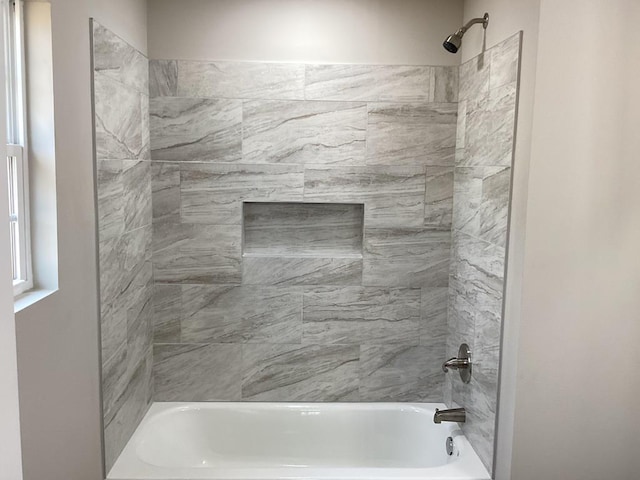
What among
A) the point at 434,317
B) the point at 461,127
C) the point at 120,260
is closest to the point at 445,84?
the point at 461,127

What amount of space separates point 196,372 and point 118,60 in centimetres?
159

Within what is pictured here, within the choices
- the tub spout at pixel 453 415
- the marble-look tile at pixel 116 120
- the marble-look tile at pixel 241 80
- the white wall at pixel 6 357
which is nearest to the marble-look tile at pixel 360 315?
the tub spout at pixel 453 415

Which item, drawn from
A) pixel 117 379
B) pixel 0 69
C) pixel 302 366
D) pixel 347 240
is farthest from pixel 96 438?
pixel 0 69

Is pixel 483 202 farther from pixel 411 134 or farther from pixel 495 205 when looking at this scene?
pixel 411 134

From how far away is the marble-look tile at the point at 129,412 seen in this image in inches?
93.8

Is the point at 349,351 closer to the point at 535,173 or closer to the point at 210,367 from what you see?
the point at 210,367

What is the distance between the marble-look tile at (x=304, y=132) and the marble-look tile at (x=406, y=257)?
0.43 meters

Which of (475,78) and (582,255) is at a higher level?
(475,78)

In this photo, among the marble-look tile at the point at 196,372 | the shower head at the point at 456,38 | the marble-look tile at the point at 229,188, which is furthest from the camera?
the marble-look tile at the point at 196,372

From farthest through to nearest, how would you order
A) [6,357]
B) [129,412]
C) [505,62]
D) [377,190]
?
1. [377,190]
2. [129,412]
3. [505,62]
4. [6,357]

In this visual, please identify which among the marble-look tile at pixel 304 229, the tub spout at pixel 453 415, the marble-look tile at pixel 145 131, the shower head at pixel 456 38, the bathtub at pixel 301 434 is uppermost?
the shower head at pixel 456 38

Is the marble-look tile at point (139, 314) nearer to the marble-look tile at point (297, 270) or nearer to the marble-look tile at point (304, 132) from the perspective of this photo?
the marble-look tile at point (297, 270)

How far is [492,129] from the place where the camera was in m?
2.44

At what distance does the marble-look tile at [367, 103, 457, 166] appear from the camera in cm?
297
